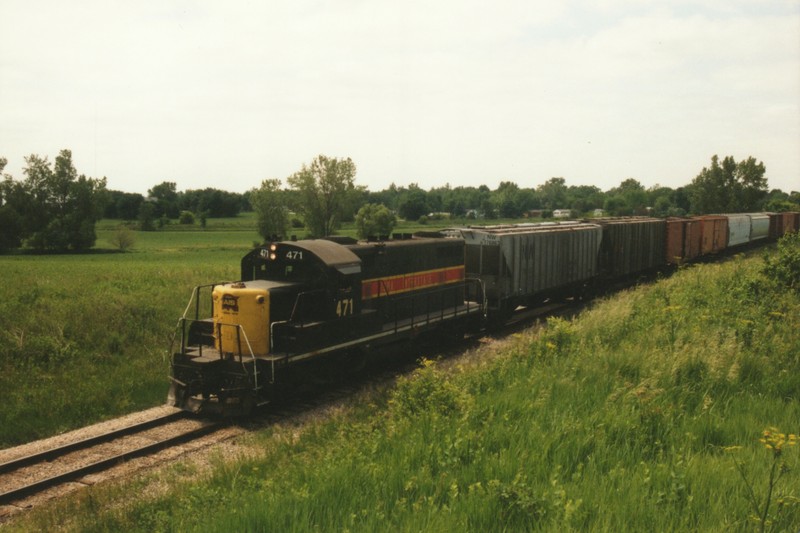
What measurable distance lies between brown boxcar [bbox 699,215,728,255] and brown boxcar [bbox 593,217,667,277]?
623 cm

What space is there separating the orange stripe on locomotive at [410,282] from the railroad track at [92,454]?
4490mm

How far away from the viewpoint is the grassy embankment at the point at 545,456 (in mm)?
5227

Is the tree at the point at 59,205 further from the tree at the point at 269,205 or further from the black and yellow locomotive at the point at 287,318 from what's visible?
the black and yellow locomotive at the point at 287,318

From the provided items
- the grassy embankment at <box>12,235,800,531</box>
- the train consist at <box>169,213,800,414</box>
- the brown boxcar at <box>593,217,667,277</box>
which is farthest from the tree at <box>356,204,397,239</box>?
the grassy embankment at <box>12,235,800,531</box>

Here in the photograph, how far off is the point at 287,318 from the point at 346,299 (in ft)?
4.28

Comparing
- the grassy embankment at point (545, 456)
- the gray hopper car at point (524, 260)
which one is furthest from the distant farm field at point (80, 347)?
the gray hopper car at point (524, 260)

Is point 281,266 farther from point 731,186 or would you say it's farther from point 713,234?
point 731,186

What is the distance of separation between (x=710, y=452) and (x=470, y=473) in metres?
2.77

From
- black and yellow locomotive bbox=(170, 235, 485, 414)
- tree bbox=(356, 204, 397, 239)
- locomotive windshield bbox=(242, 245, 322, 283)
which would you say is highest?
tree bbox=(356, 204, 397, 239)

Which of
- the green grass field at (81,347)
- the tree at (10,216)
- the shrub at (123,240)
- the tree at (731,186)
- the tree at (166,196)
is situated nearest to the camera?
the green grass field at (81,347)

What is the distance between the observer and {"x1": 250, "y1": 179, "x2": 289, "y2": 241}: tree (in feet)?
224

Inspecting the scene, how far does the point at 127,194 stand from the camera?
4082 inches

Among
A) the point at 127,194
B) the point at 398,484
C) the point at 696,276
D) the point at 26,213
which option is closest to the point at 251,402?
the point at 398,484

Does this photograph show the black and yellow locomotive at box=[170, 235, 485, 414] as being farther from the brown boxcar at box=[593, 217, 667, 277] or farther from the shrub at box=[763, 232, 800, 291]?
the brown boxcar at box=[593, 217, 667, 277]
